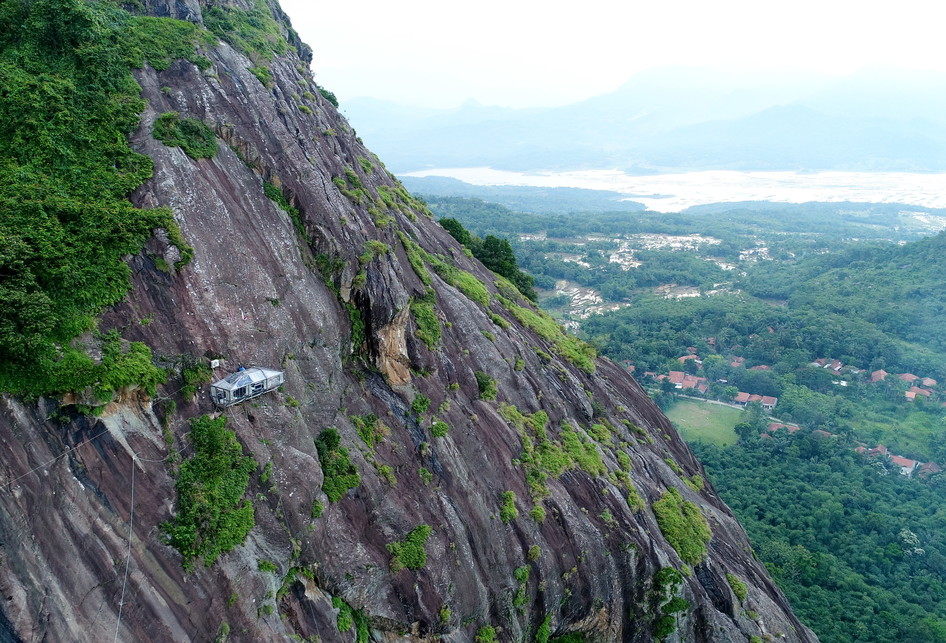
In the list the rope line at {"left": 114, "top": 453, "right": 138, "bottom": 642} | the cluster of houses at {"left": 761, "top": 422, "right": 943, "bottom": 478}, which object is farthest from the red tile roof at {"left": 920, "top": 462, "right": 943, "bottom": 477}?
the rope line at {"left": 114, "top": 453, "right": 138, "bottom": 642}

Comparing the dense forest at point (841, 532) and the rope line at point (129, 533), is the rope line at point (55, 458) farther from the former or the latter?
the dense forest at point (841, 532)

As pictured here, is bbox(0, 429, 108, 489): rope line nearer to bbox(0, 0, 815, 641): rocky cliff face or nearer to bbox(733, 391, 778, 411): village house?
bbox(0, 0, 815, 641): rocky cliff face

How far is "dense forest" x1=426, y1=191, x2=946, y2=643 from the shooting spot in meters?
47.6

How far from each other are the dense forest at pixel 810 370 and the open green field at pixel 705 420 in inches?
85.8

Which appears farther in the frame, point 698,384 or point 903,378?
point 698,384

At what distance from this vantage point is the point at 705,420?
8419 cm

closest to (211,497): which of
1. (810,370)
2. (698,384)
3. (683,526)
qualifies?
(683,526)

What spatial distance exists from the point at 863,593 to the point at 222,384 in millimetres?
52475

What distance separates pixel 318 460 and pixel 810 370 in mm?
95973

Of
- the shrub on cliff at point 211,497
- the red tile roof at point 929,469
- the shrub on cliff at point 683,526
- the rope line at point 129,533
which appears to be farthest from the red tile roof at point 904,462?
the rope line at point 129,533

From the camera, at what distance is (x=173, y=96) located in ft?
81.6

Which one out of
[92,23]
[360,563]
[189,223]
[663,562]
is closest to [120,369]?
[189,223]

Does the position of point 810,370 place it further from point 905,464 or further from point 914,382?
point 905,464

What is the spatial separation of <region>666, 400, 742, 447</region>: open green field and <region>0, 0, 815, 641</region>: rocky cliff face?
4610cm
